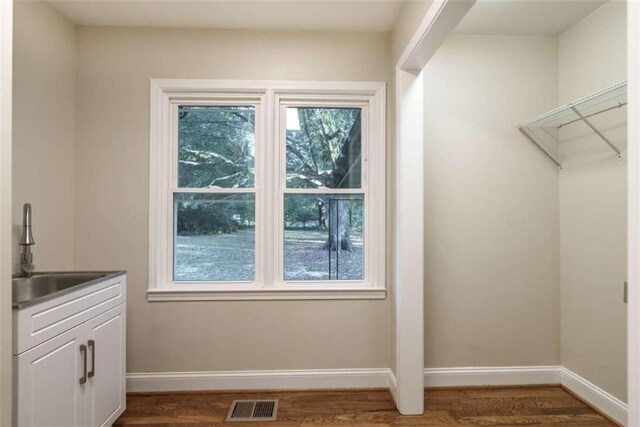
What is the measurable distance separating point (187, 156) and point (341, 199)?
3.98 feet

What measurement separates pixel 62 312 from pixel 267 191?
1.41 m

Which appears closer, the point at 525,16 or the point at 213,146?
the point at 525,16

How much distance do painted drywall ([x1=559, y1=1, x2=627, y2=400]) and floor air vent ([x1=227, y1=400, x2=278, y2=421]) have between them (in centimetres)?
219

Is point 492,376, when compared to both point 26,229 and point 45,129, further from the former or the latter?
point 45,129

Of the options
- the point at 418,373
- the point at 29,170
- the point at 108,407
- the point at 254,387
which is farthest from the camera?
the point at 254,387

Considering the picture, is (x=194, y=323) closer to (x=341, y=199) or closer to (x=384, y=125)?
(x=341, y=199)

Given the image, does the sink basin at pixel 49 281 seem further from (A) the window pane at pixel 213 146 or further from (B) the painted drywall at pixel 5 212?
(A) the window pane at pixel 213 146

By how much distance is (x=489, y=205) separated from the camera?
263 centimetres

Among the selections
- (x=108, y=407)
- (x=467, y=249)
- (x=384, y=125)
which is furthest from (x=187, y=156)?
(x=467, y=249)

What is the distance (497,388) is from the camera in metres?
2.60

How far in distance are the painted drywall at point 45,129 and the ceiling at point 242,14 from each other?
238 millimetres

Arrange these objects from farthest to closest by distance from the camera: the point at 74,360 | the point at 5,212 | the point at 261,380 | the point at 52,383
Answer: the point at 261,380, the point at 74,360, the point at 52,383, the point at 5,212

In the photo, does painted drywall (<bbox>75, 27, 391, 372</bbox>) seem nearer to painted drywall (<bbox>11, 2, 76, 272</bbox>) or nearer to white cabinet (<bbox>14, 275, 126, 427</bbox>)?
painted drywall (<bbox>11, 2, 76, 272</bbox>)

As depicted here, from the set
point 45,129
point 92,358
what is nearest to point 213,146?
point 45,129
